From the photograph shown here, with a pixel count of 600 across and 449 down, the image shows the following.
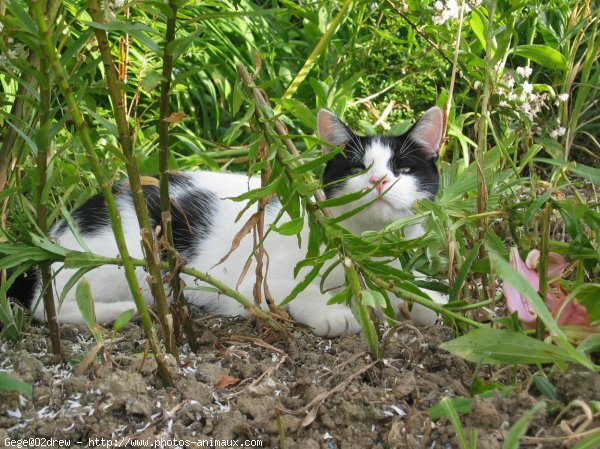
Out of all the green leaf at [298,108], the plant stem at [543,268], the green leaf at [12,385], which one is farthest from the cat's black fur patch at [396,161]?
the green leaf at [12,385]

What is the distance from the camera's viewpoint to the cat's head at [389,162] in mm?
1824

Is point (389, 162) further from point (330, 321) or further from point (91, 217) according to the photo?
point (91, 217)

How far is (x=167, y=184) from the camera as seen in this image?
3.67 feet

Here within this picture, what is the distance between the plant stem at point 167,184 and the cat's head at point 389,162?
0.69 metres

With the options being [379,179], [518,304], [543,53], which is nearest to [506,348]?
[518,304]

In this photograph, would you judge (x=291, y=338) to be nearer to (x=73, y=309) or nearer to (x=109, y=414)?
(x=109, y=414)

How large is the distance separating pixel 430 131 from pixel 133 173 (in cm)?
106

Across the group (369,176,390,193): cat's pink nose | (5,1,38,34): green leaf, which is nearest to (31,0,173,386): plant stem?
(5,1,38,34): green leaf

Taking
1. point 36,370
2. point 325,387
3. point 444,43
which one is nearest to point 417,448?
point 325,387

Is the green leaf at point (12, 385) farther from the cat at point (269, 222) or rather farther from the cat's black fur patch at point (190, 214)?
the cat's black fur patch at point (190, 214)

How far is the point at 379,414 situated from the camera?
1.03 m

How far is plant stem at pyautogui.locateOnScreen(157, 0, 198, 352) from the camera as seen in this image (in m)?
1.00

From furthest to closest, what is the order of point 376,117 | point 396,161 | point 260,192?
point 376,117, point 396,161, point 260,192

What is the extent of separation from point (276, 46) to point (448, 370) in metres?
2.19
